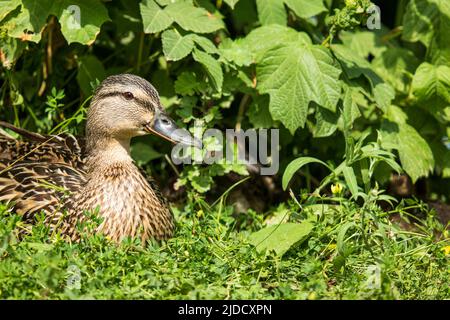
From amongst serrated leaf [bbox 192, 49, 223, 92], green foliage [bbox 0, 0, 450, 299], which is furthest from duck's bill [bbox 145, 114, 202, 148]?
serrated leaf [bbox 192, 49, 223, 92]

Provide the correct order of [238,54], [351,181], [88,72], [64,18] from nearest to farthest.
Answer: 1. [351,181]
2. [64,18]
3. [238,54]
4. [88,72]

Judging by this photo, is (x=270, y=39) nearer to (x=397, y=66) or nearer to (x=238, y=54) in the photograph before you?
(x=238, y=54)

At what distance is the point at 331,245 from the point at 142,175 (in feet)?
4.18

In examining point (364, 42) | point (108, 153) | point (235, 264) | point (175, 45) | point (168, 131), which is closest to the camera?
point (235, 264)

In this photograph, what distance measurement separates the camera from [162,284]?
4043 mm

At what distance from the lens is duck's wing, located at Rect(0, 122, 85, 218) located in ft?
16.5

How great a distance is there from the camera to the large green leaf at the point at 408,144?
19.2 ft

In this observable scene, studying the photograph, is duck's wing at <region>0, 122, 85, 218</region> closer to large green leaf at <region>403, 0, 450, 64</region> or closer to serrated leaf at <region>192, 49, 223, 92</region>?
serrated leaf at <region>192, 49, 223, 92</region>

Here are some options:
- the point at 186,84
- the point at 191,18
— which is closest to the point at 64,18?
the point at 191,18

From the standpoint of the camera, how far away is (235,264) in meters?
4.41

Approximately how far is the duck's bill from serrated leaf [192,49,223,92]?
54cm

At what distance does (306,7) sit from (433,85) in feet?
3.21

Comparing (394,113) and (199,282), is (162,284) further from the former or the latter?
(394,113)

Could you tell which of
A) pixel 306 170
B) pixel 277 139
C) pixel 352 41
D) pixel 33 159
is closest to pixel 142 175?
pixel 33 159
